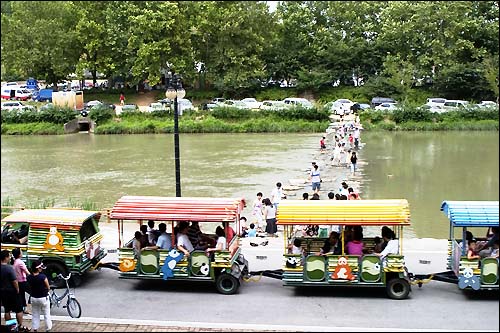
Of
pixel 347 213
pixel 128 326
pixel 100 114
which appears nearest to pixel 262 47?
pixel 100 114

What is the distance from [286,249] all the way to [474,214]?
372 centimetres

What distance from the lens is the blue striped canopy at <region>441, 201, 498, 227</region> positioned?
12.0m

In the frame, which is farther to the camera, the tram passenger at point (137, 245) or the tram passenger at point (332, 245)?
the tram passenger at point (137, 245)

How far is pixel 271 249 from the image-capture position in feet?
53.5

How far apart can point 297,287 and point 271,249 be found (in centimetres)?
315

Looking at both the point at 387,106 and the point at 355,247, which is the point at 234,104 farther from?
the point at 355,247

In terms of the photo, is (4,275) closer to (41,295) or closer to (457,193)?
(41,295)

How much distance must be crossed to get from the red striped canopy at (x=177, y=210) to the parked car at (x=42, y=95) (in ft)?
169

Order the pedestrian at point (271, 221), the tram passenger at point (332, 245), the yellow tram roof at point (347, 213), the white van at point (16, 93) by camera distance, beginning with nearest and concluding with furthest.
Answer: the yellow tram roof at point (347, 213), the tram passenger at point (332, 245), the pedestrian at point (271, 221), the white van at point (16, 93)

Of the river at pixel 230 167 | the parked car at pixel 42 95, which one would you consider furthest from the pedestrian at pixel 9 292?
the parked car at pixel 42 95

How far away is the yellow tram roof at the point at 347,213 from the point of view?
12.2 metres

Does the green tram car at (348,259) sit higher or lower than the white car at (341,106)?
lower

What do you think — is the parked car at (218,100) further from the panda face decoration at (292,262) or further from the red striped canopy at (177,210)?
the panda face decoration at (292,262)

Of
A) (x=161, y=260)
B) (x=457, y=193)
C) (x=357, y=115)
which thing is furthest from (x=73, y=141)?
(x=161, y=260)
